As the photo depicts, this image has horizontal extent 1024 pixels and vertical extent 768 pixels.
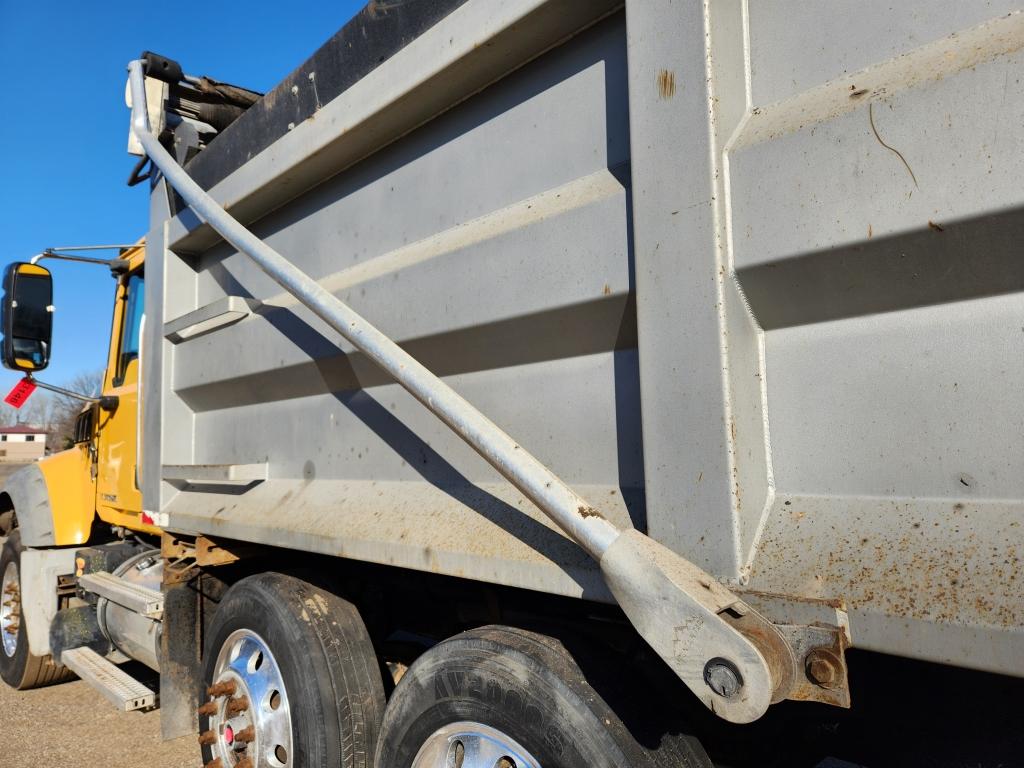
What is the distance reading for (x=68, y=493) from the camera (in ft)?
16.0

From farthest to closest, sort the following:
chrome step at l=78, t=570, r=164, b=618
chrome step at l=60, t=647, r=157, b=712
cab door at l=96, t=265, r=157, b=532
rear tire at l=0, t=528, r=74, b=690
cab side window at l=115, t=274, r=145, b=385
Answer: rear tire at l=0, t=528, r=74, b=690, cab side window at l=115, t=274, r=145, b=385, cab door at l=96, t=265, r=157, b=532, chrome step at l=60, t=647, r=157, b=712, chrome step at l=78, t=570, r=164, b=618

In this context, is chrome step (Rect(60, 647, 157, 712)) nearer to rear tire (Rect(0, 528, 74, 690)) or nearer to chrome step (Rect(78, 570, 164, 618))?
chrome step (Rect(78, 570, 164, 618))

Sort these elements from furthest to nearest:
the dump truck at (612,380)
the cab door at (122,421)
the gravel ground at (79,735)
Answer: the cab door at (122,421), the gravel ground at (79,735), the dump truck at (612,380)

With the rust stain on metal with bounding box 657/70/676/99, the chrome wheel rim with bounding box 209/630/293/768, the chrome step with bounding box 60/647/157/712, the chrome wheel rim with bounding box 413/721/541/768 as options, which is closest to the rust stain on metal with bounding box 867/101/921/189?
the rust stain on metal with bounding box 657/70/676/99

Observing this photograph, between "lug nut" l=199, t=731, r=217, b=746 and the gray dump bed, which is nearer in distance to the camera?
the gray dump bed

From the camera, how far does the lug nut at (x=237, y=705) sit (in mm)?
2529

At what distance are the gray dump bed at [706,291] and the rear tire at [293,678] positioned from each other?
0.93 feet

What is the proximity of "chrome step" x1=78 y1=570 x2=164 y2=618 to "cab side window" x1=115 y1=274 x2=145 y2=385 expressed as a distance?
1109mm

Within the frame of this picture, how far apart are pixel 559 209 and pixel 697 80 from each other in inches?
16.6

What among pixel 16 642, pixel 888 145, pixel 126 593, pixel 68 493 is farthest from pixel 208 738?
pixel 16 642

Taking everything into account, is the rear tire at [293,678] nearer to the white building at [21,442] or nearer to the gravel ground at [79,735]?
the gravel ground at [79,735]

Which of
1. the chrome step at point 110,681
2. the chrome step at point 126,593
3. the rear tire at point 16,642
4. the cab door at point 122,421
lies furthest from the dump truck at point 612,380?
the rear tire at point 16,642

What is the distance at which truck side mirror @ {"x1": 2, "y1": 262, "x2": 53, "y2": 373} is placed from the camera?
13.1ft

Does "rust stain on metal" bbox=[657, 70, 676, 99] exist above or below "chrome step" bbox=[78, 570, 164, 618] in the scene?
above
